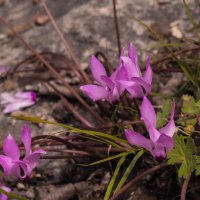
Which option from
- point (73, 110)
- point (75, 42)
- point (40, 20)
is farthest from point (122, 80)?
point (40, 20)

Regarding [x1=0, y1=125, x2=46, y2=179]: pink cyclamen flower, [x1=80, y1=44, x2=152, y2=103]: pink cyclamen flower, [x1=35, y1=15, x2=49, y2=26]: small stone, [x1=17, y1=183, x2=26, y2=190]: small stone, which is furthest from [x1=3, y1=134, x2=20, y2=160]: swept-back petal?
[x1=35, y1=15, x2=49, y2=26]: small stone

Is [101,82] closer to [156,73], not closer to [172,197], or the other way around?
[172,197]

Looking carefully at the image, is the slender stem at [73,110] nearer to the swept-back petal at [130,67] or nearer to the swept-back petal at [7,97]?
the swept-back petal at [7,97]

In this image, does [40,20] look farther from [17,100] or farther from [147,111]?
[147,111]

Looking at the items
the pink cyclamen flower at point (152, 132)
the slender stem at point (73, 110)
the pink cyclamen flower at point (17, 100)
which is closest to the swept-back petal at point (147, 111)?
the pink cyclamen flower at point (152, 132)

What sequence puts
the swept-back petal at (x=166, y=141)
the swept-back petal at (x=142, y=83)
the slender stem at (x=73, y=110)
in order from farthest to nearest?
1. the slender stem at (x=73, y=110)
2. the swept-back petal at (x=142, y=83)
3. the swept-back petal at (x=166, y=141)

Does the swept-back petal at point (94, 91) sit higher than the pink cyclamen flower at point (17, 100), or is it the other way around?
the swept-back petal at point (94, 91)
